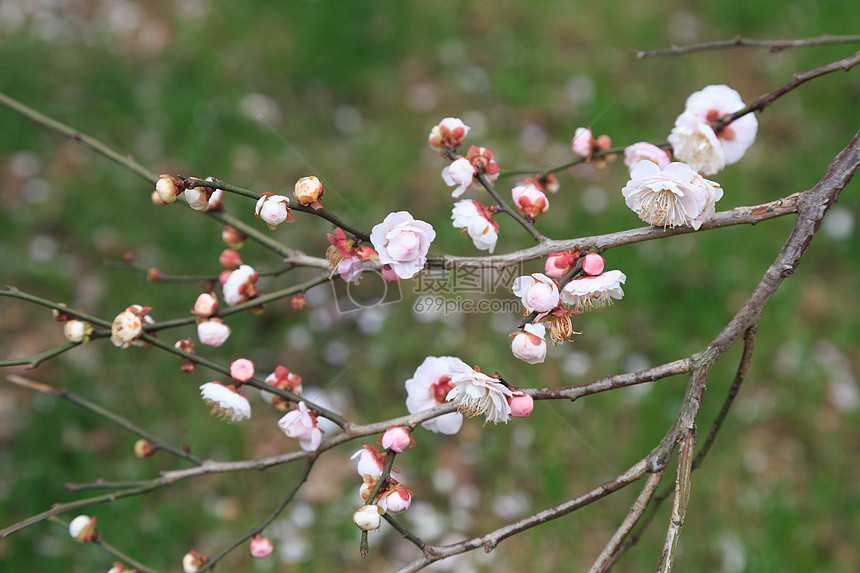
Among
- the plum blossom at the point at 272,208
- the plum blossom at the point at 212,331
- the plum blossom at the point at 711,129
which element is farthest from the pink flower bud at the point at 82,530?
the plum blossom at the point at 711,129

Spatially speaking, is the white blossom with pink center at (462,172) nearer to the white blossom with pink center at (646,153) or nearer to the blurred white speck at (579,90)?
the white blossom with pink center at (646,153)

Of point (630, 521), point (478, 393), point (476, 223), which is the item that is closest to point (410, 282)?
point (476, 223)

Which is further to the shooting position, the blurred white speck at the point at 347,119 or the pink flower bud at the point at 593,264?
the blurred white speck at the point at 347,119

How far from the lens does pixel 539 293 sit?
85 centimetres

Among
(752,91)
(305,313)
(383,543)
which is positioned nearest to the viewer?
(383,543)

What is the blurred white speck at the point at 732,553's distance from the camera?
1957mm

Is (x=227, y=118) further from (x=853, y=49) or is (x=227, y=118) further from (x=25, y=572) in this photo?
(x=853, y=49)

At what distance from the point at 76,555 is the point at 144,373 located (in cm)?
64

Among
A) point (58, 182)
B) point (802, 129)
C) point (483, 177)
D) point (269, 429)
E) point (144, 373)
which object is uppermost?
point (802, 129)

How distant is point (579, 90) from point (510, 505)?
1986 millimetres

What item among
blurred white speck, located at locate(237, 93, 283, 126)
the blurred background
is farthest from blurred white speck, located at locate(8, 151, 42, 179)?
blurred white speck, located at locate(237, 93, 283, 126)

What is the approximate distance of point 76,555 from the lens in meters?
1.98

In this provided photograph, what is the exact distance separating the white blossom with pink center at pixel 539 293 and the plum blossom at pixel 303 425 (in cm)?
37

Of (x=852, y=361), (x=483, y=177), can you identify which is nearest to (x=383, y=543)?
(x=483, y=177)
